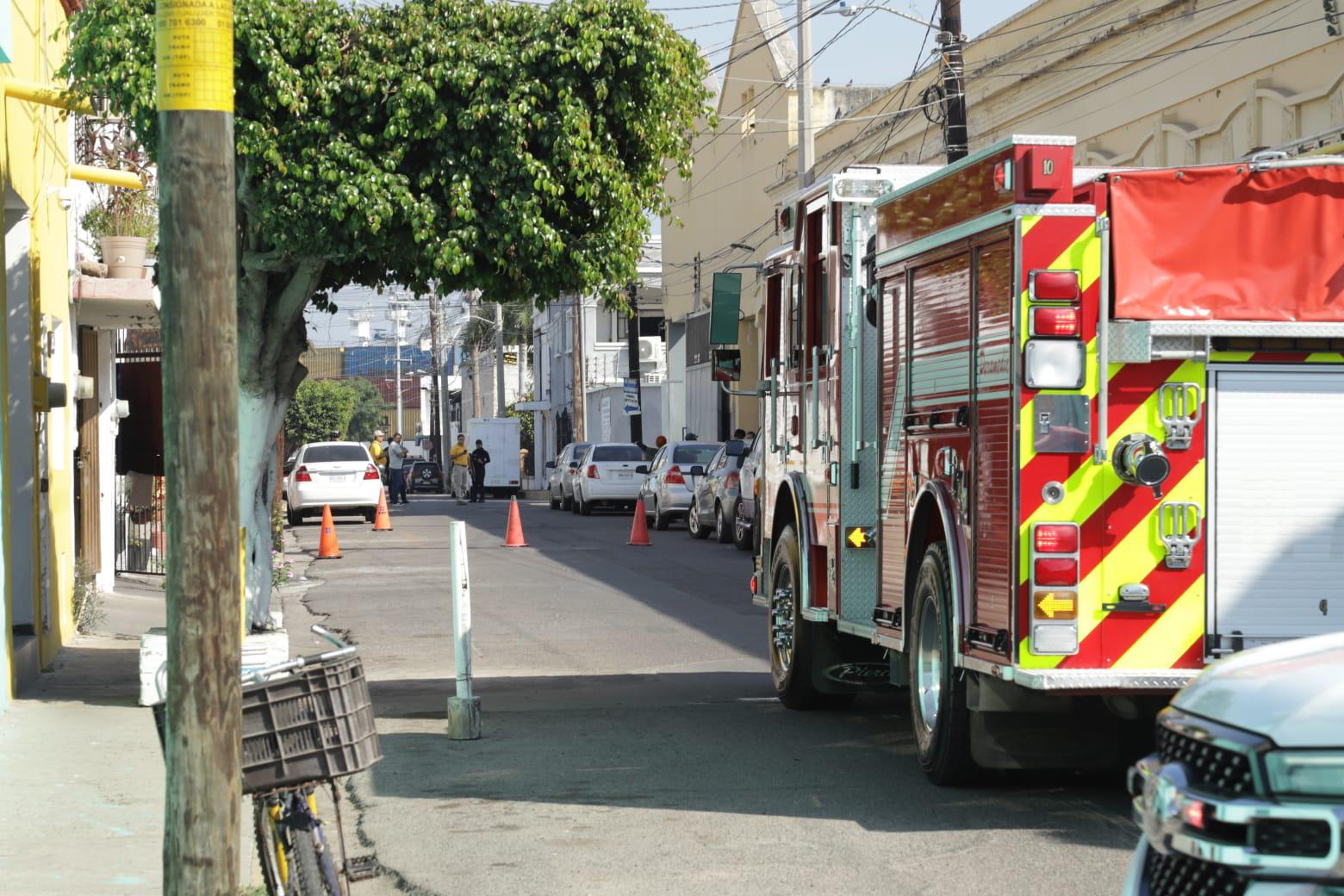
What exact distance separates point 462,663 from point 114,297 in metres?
6.94

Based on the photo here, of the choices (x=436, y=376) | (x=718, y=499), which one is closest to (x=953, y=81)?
(x=718, y=499)

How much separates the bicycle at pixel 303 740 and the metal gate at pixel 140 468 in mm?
14731

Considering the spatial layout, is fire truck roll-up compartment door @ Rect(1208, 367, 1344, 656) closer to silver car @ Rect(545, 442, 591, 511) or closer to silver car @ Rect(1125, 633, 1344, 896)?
silver car @ Rect(1125, 633, 1344, 896)

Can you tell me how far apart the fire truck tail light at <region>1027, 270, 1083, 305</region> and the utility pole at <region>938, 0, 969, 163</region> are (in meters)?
14.6

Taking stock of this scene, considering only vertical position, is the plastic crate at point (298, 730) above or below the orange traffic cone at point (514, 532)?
above

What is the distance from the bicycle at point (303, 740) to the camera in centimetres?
523

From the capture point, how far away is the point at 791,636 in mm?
11328

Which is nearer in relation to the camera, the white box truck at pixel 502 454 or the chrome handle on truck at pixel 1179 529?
the chrome handle on truck at pixel 1179 529

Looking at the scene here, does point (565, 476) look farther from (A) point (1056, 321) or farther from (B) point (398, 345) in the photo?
(B) point (398, 345)

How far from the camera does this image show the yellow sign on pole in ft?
16.8

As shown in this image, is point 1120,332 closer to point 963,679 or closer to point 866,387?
point 963,679

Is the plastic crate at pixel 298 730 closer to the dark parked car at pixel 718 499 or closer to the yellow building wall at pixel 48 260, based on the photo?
the yellow building wall at pixel 48 260

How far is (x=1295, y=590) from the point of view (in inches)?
293

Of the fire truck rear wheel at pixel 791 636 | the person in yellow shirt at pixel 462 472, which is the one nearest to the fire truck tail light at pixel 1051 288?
the fire truck rear wheel at pixel 791 636
